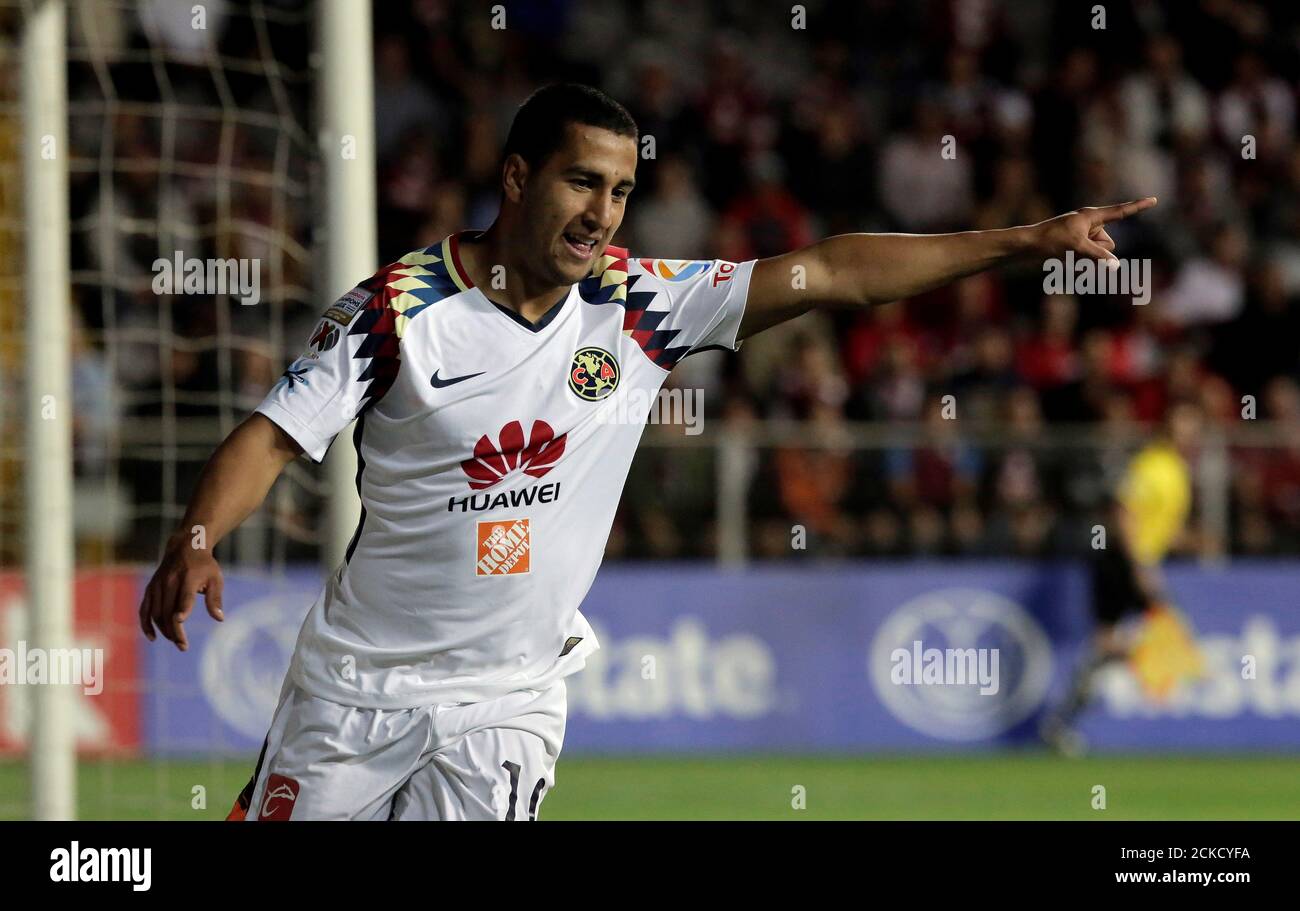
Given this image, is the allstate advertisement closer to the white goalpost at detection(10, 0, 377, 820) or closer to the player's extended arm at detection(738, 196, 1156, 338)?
the white goalpost at detection(10, 0, 377, 820)

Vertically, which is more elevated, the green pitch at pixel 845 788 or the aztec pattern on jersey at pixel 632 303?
the aztec pattern on jersey at pixel 632 303

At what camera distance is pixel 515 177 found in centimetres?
480

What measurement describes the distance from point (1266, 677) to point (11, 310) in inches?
325

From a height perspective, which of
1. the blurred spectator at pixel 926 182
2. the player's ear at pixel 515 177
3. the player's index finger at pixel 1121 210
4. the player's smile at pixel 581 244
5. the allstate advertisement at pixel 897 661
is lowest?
the allstate advertisement at pixel 897 661

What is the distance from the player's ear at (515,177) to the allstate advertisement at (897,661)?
298 inches

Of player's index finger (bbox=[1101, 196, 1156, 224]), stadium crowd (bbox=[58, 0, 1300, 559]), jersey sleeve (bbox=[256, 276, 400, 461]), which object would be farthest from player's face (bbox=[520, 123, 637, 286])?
stadium crowd (bbox=[58, 0, 1300, 559])

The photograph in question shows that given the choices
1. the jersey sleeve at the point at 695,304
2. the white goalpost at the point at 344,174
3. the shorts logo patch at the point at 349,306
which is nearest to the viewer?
the shorts logo patch at the point at 349,306

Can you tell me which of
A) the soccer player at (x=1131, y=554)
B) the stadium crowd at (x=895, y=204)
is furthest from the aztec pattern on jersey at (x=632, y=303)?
the soccer player at (x=1131, y=554)

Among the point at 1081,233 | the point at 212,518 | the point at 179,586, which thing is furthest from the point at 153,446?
the point at 1081,233

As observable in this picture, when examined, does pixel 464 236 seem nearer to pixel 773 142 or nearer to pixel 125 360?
pixel 125 360

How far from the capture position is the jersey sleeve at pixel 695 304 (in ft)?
16.1

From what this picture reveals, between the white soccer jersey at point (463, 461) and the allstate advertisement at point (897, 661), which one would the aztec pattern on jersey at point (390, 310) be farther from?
the allstate advertisement at point (897, 661)

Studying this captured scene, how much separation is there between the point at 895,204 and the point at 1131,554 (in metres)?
3.81
